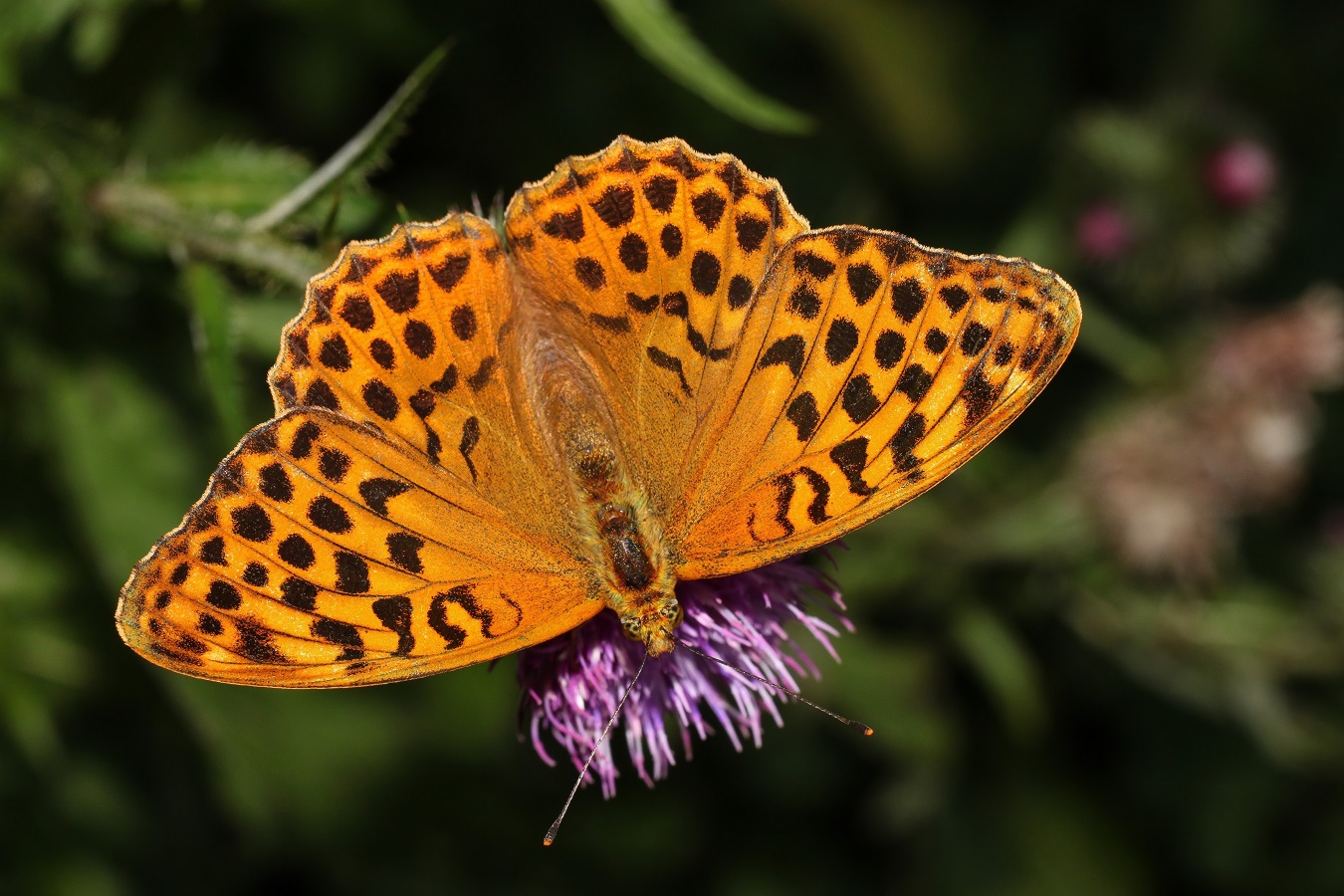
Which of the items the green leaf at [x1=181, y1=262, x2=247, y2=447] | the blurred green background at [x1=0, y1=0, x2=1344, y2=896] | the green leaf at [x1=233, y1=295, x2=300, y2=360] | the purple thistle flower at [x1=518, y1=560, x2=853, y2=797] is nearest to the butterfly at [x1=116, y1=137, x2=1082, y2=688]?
the green leaf at [x1=181, y1=262, x2=247, y2=447]

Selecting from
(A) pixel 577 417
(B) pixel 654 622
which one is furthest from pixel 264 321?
(B) pixel 654 622

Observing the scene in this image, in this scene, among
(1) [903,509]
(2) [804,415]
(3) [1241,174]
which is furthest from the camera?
(3) [1241,174]

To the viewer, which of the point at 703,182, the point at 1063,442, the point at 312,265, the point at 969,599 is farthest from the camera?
the point at 1063,442

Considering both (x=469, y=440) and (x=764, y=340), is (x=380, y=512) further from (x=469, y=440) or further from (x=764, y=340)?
(x=764, y=340)

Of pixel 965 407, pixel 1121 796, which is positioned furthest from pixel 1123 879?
pixel 965 407

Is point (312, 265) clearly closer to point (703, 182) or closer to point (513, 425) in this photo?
point (513, 425)

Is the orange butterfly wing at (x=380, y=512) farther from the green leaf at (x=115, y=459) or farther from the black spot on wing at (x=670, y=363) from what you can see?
the green leaf at (x=115, y=459)
